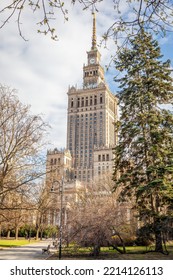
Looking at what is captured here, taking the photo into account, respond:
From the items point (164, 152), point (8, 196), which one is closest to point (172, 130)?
point (164, 152)

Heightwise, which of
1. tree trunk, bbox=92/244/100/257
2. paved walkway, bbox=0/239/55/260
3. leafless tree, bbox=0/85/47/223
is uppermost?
leafless tree, bbox=0/85/47/223

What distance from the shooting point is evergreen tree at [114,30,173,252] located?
1560 cm

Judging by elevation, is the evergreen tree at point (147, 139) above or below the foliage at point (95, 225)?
above

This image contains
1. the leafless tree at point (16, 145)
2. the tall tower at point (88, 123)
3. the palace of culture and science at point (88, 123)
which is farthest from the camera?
the tall tower at point (88, 123)

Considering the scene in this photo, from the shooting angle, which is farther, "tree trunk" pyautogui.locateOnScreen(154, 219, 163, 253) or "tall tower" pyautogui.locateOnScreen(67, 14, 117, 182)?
"tall tower" pyautogui.locateOnScreen(67, 14, 117, 182)

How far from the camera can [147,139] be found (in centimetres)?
1778

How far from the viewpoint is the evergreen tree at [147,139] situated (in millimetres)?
15597

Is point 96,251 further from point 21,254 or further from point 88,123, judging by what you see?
point 88,123

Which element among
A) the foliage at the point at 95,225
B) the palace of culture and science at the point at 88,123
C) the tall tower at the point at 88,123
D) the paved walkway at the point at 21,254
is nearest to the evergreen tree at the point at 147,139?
the foliage at the point at 95,225

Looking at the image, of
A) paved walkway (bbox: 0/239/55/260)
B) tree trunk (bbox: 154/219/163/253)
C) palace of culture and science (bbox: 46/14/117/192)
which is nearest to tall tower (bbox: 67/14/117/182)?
palace of culture and science (bbox: 46/14/117/192)

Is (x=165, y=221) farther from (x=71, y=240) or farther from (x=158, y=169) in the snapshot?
(x=71, y=240)

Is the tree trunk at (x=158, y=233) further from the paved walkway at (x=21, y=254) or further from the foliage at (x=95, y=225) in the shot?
the paved walkway at (x=21, y=254)

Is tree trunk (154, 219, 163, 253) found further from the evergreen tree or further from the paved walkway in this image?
the paved walkway

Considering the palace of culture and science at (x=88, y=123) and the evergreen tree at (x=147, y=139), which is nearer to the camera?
the evergreen tree at (x=147, y=139)
